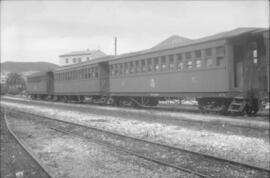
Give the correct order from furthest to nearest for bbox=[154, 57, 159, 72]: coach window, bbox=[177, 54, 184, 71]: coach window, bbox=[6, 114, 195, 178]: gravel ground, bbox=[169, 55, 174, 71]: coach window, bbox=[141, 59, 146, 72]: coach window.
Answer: bbox=[141, 59, 146, 72]: coach window < bbox=[154, 57, 159, 72]: coach window < bbox=[169, 55, 174, 71]: coach window < bbox=[177, 54, 184, 71]: coach window < bbox=[6, 114, 195, 178]: gravel ground

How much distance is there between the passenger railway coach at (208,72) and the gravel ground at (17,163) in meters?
8.03

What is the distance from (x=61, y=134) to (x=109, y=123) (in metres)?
2.76

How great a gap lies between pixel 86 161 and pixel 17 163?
1380mm

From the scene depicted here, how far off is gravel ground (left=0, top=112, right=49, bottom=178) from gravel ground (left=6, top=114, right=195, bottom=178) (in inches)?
11.1

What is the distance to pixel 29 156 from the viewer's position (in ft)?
23.2

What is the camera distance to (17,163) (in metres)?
6.60

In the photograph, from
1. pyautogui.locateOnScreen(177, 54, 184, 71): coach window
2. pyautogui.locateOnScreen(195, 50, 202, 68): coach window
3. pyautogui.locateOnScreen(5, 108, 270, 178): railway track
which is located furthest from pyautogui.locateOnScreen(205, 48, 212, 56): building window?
pyautogui.locateOnScreen(5, 108, 270, 178): railway track

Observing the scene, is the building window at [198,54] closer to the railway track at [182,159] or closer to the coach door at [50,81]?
the railway track at [182,159]

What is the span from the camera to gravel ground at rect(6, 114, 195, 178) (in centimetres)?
576

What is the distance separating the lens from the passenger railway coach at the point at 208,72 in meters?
12.6

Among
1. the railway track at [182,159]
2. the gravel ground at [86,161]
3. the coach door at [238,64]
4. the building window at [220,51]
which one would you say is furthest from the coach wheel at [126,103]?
the gravel ground at [86,161]

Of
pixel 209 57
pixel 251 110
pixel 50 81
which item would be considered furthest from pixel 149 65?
pixel 50 81

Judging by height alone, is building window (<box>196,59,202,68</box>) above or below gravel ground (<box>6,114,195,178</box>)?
above

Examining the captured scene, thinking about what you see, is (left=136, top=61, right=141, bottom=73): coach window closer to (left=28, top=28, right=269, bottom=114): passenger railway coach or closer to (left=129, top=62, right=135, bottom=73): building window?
(left=28, top=28, right=269, bottom=114): passenger railway coach
